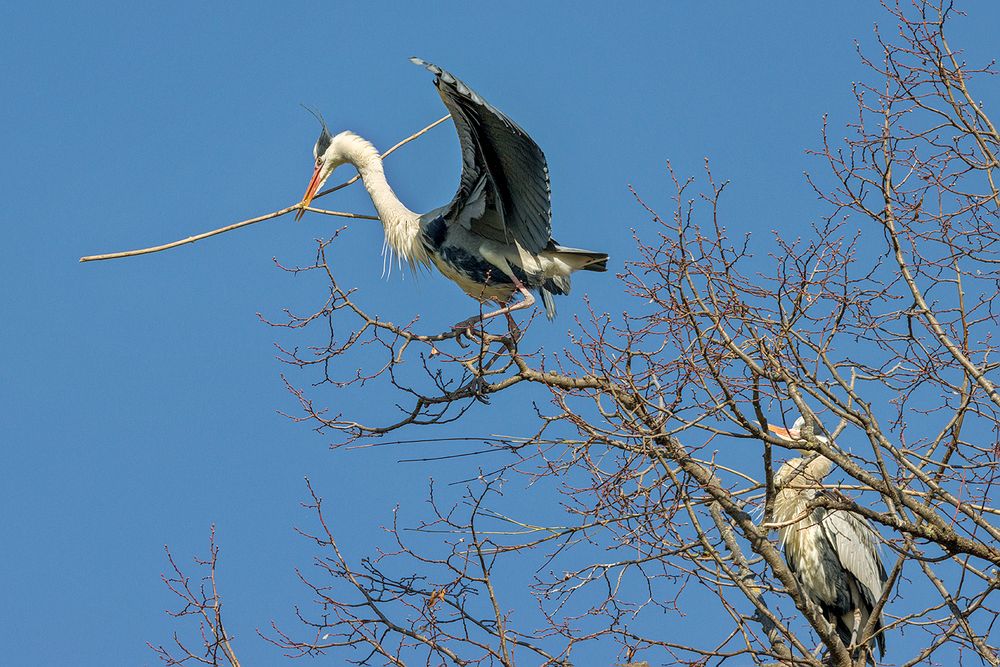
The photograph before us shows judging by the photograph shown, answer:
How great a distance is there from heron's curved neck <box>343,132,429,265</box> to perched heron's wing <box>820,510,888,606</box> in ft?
9.41

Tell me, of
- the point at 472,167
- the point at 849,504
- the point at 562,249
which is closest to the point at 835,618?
the point at 562,249

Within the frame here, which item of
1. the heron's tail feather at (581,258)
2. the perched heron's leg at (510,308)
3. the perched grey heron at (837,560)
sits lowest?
the perched grey heron at (837,560)

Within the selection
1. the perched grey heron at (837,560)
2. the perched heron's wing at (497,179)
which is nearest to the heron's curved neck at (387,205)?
the perched heron's wing at (497,179)

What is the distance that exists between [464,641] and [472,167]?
2.86 m

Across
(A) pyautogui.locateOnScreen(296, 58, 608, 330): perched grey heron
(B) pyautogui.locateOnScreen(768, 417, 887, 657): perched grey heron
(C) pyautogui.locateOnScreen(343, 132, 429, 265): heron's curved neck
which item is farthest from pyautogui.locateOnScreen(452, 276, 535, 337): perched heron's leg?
(B) pyautogui.locateOnScreen(768, 417, 887, 657): perched grey heron

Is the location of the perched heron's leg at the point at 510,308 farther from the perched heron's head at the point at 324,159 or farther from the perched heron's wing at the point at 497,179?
the perched heron's head at the point at 324,159

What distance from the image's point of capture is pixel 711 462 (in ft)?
15.3

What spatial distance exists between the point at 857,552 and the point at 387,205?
3.41 m

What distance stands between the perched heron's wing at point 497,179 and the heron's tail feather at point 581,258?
0.17 metres

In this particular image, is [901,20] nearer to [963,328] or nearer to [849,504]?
[963,328]

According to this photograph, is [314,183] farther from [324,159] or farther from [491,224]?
[491,224]

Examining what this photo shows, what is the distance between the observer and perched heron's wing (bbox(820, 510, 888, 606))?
25.1 feet

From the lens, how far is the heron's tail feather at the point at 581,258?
22.9 ft

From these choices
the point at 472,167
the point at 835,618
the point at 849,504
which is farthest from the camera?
the point at 835,618
